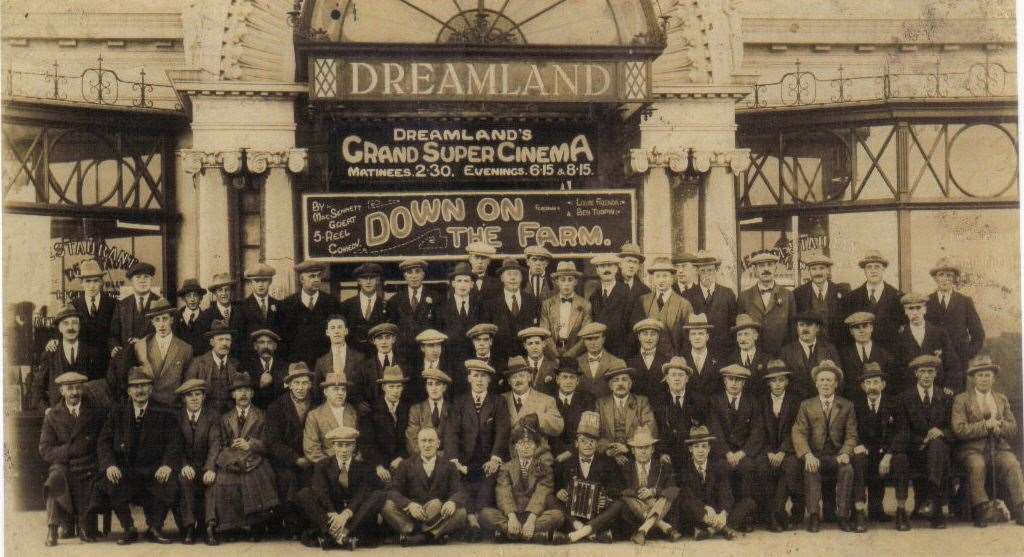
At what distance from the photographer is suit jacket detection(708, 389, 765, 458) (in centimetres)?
764

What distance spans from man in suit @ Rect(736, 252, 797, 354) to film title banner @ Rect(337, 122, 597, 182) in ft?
7.27

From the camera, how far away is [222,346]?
7.82m

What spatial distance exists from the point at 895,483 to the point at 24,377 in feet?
22.0

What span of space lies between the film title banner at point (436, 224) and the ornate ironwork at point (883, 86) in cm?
222

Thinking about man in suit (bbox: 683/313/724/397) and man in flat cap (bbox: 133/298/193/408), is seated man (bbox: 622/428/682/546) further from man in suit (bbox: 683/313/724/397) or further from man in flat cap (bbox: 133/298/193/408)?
man in flat cap (bbox: 133/298/193/408)

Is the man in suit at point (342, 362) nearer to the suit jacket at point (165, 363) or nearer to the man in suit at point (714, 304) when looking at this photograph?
the suit jacket at point (165, 363)

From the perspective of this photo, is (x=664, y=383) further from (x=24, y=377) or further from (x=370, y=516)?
(x=24, y=377)

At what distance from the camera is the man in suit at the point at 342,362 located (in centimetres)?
784

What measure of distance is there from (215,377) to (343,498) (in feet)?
4.36

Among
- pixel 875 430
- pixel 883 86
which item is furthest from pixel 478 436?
pixel 883 86

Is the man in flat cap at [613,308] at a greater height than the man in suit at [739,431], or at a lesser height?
greater

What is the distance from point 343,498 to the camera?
744cm

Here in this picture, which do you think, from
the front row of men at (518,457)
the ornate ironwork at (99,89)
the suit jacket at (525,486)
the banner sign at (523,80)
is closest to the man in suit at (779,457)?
the front row of men at (518,457)

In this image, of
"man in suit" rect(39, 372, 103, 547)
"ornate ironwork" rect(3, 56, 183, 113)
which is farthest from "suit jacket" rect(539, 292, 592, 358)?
"ornate ironwork" rect(3, 56, 183, 113)
